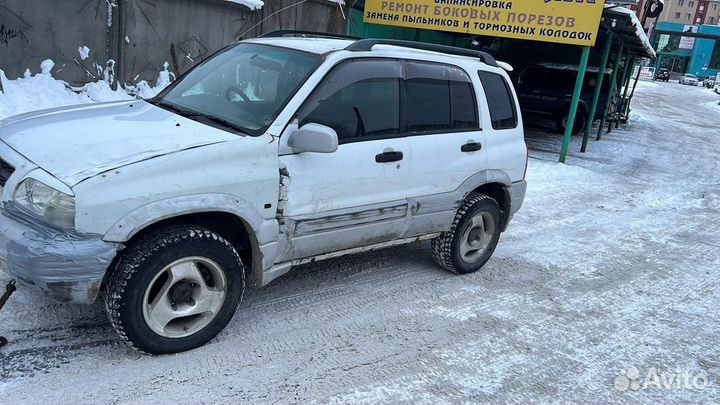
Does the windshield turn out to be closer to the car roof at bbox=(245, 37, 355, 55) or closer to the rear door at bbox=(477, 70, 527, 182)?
the car roof at bbox=(245, 37, 355, 55)

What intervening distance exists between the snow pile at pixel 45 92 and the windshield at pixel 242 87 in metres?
3.41

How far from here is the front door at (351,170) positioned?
3645 mm

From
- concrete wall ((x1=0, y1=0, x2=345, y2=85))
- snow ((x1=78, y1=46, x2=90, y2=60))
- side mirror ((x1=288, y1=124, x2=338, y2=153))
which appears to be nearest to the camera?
side mirror ((x1=288, y1=124, x2=338, y2=153))

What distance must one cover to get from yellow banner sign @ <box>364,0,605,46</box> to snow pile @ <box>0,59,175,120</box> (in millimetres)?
5478

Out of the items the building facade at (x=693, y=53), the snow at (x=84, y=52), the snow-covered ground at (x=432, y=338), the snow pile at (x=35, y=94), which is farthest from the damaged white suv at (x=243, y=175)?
the building facade at (x=693, y=53)

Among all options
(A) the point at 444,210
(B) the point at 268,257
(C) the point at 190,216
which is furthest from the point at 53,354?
(A) the point at 444,210

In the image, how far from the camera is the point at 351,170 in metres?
3.84

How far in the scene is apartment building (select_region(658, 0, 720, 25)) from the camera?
111 m

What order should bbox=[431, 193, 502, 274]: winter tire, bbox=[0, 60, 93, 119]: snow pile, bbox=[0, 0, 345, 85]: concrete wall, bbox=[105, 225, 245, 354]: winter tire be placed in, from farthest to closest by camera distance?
bbox=[0, 0, 345, 85]: concrete wall → bbox=[0, 60, 93, 119]: snow pile → bbox=[431, 193, 502, 274]: winter tire → bbox=[105, 225, 245, 354]: winter tire

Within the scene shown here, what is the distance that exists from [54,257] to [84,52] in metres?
6.56

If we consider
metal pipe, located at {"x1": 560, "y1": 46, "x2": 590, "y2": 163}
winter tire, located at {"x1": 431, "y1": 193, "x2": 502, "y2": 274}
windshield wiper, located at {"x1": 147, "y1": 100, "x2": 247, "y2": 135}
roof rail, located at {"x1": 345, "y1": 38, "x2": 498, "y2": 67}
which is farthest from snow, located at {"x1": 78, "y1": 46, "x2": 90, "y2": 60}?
metal pipe, located at {"x1": 560, "y1": 46, "x2": 590, "y2": 163}

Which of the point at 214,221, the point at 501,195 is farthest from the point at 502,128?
the point at 214,221

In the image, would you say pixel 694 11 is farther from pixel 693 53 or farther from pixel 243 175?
pixel 243 175

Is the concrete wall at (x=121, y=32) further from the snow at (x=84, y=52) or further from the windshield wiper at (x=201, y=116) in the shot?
the windshield wiper at (x=201, y=116)
